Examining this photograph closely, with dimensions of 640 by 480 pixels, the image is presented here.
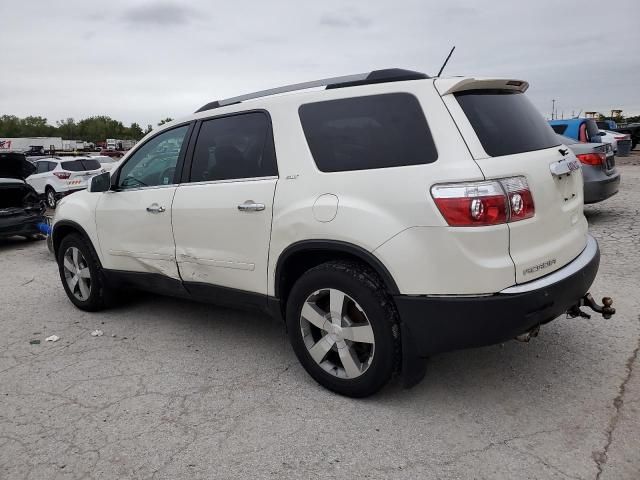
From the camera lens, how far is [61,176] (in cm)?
1708

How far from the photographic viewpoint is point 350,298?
2975mm

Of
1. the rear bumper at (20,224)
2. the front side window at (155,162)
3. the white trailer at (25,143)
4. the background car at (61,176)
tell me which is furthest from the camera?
the white trailer at (25,143)

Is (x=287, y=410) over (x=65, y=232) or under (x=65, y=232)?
under

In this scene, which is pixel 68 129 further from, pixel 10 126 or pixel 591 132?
pixel 591 132

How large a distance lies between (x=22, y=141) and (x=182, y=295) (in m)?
81.2

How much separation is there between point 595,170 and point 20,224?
31.4ft

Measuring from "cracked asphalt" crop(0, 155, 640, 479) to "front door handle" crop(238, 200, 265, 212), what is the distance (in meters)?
1.13

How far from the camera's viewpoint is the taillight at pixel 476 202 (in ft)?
8.46

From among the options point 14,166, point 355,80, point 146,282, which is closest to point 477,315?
point 355,80

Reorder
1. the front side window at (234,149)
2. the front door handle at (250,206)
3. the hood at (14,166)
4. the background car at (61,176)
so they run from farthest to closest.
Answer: the background car at (61,176) → the hood at (14,166) → the front side window at (234,149) → the front door handle at (250,206)

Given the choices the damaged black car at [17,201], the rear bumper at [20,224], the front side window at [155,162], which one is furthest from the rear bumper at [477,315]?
the rear bumper at [20,224]

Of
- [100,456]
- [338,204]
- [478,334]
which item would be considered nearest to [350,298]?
[338,204]

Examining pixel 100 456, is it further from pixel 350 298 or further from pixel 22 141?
pixel 22 141

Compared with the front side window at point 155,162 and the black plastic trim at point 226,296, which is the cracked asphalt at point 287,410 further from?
the front side window at point 155,162
